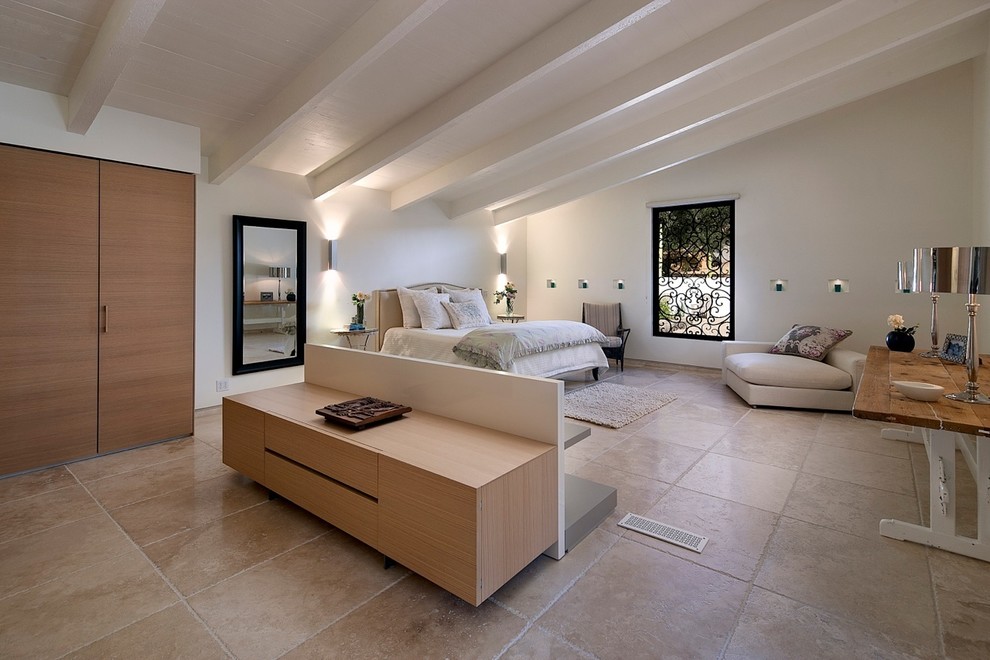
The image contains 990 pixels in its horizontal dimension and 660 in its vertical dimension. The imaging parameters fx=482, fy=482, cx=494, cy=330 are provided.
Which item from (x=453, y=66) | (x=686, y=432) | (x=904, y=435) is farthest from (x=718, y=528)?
(x=453, y=66)

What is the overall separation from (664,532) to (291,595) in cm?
173

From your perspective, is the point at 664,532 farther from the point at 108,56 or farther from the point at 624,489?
the point at 108,56

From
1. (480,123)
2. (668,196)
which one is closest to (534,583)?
(480,123)

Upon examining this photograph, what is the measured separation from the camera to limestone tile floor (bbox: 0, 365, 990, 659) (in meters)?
1.67

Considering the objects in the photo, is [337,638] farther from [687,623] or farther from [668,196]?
[668,196]

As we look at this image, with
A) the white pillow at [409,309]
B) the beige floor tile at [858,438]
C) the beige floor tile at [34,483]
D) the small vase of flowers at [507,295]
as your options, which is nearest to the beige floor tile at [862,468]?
the beige floor tile at [858,438]

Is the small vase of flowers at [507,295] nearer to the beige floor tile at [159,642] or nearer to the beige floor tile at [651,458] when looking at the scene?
the beige floor tile at [651,458]

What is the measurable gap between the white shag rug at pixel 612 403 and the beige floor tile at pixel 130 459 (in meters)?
3.18

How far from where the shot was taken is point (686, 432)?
4.04 meters

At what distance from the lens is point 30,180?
311 centimetres

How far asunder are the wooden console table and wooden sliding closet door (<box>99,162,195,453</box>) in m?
4.40

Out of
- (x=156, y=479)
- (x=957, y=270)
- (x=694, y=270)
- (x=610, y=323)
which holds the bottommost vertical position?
(x=156, y=479)

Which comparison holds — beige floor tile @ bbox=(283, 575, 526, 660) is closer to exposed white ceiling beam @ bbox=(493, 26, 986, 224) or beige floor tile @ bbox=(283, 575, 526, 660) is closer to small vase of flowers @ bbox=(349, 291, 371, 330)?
small vase of flowers @ bbox=(349, 291, 371, 330)

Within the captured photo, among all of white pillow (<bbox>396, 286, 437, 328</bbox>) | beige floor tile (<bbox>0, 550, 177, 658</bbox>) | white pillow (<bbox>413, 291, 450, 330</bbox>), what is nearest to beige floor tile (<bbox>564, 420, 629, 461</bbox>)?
beige floor tile (<bbox>0, 550, 177, 658</bbox>)
